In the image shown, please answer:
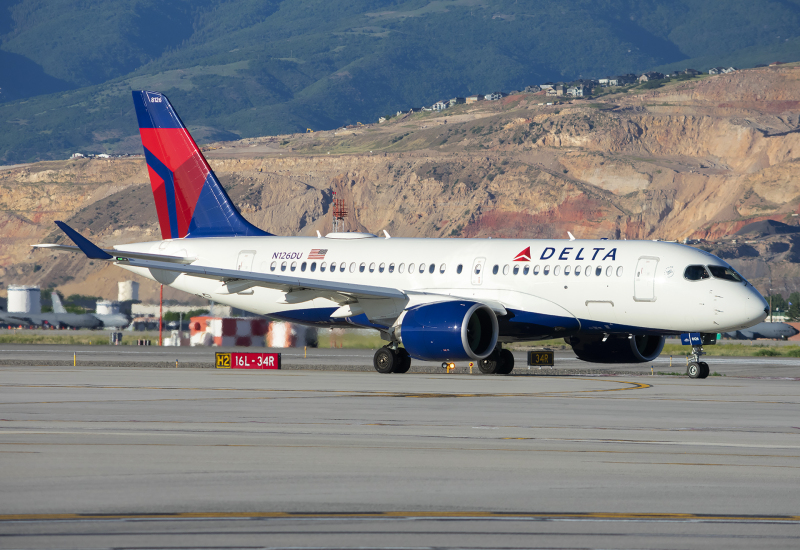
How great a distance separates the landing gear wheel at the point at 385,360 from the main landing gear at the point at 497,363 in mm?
3252

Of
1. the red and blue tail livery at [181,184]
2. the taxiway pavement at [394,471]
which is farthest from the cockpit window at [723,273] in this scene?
the red and blue tail livery at [181,184]

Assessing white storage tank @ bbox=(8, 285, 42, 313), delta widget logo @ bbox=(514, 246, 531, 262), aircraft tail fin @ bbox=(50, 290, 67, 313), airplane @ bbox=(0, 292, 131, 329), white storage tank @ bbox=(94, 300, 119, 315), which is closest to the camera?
delta widget logo @ bbox=(514, 246, 531, 262)

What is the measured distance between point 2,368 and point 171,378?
8401 millimetres

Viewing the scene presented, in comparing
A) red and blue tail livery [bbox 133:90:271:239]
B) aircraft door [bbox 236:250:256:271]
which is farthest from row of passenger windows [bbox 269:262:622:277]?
red and blue tail livery [bbox 133:90:271:239]

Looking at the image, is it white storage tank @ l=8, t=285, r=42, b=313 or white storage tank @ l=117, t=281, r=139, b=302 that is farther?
white storage tank @ l=117, t=281, r=139, b=302

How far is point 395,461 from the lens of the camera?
1394 centimetres

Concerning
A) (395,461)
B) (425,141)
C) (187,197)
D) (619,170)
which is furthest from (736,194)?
(395,461)

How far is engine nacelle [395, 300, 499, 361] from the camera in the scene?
30844 millimetres

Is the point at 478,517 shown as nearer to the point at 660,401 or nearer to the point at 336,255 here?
the point at 660,401

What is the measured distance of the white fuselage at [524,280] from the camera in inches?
1239

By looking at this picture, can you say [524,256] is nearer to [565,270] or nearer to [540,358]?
[565,270]

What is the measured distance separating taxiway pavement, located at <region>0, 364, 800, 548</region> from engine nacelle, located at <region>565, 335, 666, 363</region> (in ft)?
32.7

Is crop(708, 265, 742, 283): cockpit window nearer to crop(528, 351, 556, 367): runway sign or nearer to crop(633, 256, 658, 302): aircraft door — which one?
crop(633, 256, 658, 302): aircraft door

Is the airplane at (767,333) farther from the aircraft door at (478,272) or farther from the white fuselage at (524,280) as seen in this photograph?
the aircraft door at (478,272)
